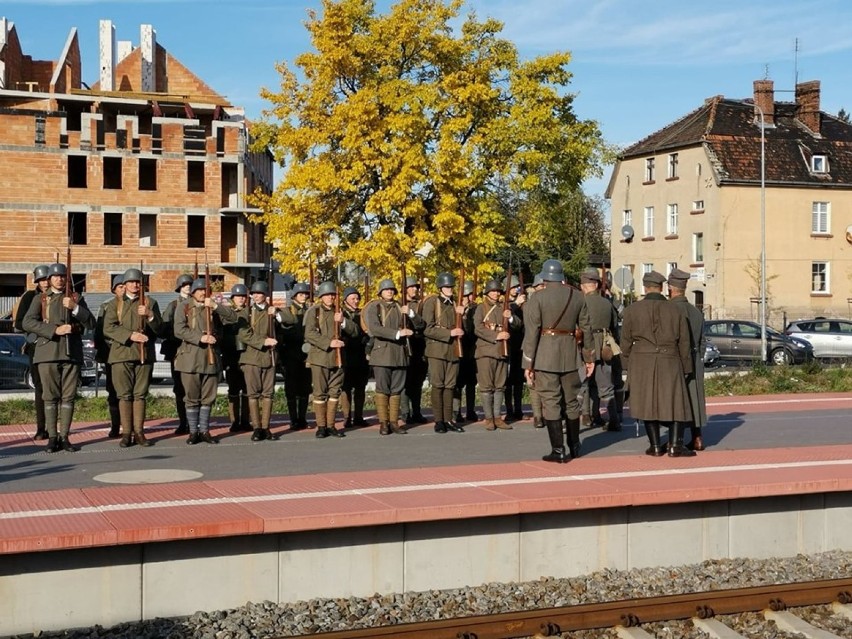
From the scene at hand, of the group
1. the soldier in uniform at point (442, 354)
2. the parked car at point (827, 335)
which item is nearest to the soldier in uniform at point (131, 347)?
the soldier in uniform at point (442, 354)

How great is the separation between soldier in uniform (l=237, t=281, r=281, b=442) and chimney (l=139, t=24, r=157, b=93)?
184 ft

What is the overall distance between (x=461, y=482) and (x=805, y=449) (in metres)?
4.55

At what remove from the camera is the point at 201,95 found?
226 feet

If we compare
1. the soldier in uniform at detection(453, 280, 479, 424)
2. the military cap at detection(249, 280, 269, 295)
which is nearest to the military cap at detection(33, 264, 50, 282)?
the military cap at detection(249, 280, 269, 295)

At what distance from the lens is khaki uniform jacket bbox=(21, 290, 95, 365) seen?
13.4 metres

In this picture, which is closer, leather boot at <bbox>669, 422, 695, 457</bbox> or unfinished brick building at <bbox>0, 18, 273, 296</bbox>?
leather boot at <bbox>669, 422, 695, 457</bbox>

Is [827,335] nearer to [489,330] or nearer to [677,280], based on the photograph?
[489,330]

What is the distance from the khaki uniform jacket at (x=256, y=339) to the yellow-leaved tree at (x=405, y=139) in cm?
1941

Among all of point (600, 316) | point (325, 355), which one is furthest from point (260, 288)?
point (600, 316)

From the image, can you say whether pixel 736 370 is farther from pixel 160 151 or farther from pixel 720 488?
pixel 160 151

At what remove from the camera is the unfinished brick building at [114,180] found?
58812 mm

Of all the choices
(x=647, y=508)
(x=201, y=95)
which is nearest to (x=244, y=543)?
(x=647, y=508)

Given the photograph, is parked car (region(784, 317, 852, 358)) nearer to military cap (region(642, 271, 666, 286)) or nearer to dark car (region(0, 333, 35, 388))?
dark car (region(0, 333, 35, 388))

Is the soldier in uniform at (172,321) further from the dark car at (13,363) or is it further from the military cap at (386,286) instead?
the dark car at (13,363)
